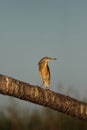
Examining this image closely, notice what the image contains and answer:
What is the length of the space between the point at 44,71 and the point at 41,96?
1.04 metres

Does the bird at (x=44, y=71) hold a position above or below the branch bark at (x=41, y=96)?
above

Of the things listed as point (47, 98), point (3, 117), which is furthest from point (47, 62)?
point (3, 117)

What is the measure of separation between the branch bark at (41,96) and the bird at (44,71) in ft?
1.96

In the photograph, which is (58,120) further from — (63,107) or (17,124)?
(63,107)

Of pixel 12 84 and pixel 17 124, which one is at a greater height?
pixel 12 84

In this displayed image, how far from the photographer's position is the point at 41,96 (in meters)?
12.3

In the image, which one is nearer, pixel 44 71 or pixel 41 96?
pixel 41 96

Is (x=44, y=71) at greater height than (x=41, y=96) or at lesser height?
greater

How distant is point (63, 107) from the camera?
41.6 feet

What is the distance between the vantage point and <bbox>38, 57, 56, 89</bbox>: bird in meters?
13.0

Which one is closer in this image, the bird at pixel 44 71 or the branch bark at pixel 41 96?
the branch bark at pixel 41 96

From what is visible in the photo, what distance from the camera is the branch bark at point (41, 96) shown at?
11703 mm

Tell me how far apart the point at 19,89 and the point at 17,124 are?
867 cm

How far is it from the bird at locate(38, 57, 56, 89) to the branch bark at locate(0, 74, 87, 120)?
1.96 ft
